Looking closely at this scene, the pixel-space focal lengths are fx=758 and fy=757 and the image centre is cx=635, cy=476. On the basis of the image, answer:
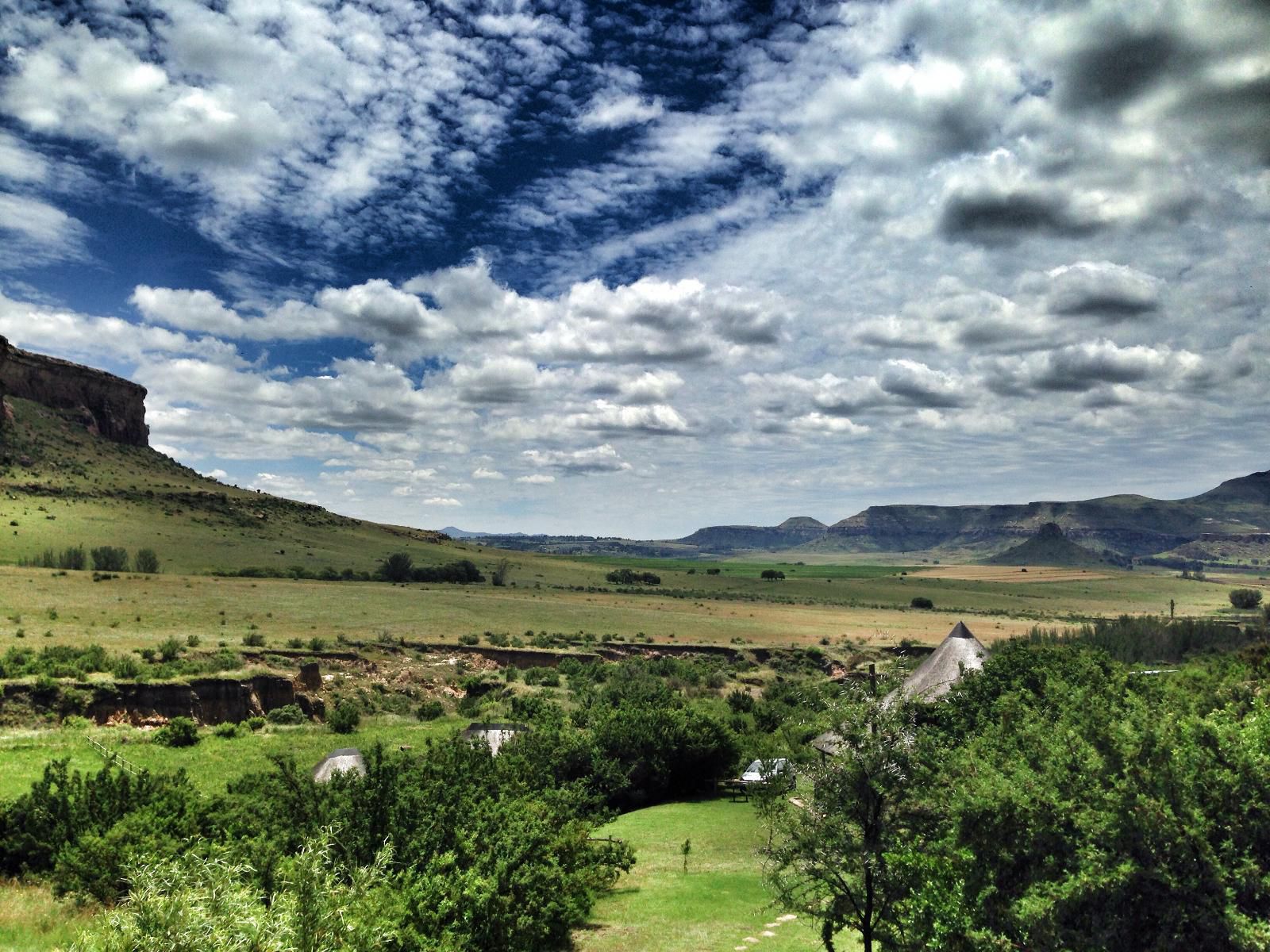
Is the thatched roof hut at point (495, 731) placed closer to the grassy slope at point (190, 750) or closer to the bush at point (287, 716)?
the grassy slope at point (190, 750)

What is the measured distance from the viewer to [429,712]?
157ft

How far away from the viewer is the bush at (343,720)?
40812 mm

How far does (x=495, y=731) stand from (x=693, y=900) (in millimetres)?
Answer: 15986

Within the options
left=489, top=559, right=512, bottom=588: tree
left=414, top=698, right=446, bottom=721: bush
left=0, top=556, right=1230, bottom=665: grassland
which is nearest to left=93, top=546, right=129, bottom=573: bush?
left=0, top=556, right=1230, bottom=665: grassland

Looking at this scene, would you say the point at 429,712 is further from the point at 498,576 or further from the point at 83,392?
the point at 83,392

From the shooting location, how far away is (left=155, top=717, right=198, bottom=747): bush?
33062 millimetres

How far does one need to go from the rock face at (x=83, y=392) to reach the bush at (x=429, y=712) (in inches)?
4832

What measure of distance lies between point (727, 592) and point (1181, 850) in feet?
491

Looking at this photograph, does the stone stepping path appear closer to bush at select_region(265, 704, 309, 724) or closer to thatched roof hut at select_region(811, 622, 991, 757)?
thatched roof hut at select_region(811, 622, 991, 757)

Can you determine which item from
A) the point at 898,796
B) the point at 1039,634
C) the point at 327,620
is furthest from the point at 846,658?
the point at 898,796

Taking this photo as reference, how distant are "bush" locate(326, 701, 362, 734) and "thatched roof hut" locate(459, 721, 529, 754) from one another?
8.61m

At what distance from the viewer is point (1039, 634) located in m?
83.2

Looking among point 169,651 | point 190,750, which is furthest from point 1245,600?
point 190,750

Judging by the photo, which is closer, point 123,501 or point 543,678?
point 543,678
